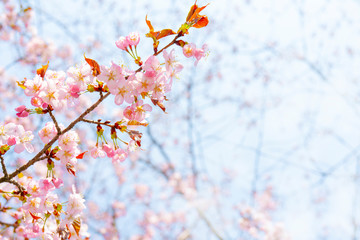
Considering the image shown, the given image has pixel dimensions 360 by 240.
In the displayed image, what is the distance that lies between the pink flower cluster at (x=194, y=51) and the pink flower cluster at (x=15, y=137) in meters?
1.07

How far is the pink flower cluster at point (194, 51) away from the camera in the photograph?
1.78m

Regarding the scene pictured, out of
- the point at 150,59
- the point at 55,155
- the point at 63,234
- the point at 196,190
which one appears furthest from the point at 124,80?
the point at 196,190

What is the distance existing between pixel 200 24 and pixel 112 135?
82 centimetres

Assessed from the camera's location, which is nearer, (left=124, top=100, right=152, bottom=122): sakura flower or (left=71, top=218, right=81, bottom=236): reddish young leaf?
(left=124, top=100, right=152, bottom=122): sakura flower

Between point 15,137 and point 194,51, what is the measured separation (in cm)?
117

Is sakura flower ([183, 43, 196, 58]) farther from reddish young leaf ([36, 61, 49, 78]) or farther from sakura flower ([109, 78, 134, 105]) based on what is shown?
reddish young leaf ([36, 61, 49, 78])

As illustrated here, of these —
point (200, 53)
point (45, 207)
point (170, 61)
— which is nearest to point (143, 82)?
point (170, 61)

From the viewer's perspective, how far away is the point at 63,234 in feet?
5.99

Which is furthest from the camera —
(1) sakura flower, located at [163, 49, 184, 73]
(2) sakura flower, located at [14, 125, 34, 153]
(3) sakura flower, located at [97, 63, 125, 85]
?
(2) sakura flower, located at [14, 125, 34, 153]

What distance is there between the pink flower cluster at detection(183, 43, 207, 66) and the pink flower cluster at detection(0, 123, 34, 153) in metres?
1.07

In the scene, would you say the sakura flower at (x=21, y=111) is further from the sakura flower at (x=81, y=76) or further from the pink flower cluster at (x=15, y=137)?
the sakura flower at (x=81, y=76)

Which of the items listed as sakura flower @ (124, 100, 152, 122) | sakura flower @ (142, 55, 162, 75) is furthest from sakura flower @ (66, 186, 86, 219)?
sakura flower @ (142, 55, 162, 75)

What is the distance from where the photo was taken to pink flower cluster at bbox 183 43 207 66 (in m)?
1.78

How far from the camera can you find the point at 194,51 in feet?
5.94
